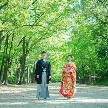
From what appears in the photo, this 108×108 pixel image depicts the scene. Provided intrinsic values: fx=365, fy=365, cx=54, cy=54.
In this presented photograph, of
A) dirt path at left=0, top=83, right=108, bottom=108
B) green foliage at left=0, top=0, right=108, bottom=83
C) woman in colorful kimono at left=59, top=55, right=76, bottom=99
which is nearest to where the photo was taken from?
dirt path at left=0, top=83, right=108, bottom=108

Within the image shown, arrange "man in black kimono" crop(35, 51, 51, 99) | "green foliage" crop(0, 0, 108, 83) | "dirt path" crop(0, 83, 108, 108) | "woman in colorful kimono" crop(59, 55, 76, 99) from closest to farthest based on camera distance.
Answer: "dirt path" crop(0, 83, 108, 108), "man in black kimono" crop(35, 51, 51, 99), "woman in colorful kimono" crop(59, 55, 76, 99), "green foliage" crop(0, 0, 108, 83)

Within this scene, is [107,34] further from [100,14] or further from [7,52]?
[7,52]

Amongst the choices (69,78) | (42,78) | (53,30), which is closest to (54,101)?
(42,78)

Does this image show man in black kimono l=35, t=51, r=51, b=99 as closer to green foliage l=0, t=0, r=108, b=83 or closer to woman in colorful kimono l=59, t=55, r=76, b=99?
woman in colorful kimono l=59, t=55, r=76, b=99

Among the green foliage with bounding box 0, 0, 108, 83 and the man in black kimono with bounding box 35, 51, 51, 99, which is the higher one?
the green foliage with bounding box 0, 0, 108, 83

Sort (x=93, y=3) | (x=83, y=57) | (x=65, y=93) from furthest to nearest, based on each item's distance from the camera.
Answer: (x=83, y=57) < (x=93, y=3) < (x=65, y=93)

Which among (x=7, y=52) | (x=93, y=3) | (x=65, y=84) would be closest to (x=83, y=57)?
(x=7, y=52)

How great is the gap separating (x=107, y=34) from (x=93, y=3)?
8.17 metres

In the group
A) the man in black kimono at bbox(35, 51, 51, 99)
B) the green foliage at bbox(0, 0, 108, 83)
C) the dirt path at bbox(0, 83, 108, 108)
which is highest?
the green foliage at bbox(0, 0, 108, 83)

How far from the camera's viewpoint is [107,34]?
4356 cm

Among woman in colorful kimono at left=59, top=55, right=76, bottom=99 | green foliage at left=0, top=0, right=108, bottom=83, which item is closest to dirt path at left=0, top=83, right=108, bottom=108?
woman in colorful kimono at left=59, top=55, right=76, bottom=99

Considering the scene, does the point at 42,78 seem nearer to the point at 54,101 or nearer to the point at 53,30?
the point at 54,101

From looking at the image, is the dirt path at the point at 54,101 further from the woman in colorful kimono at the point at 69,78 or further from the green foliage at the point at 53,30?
the green foliage at the point at 53,30

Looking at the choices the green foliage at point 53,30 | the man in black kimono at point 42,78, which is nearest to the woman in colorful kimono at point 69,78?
the man in black kimono at point 42,78
